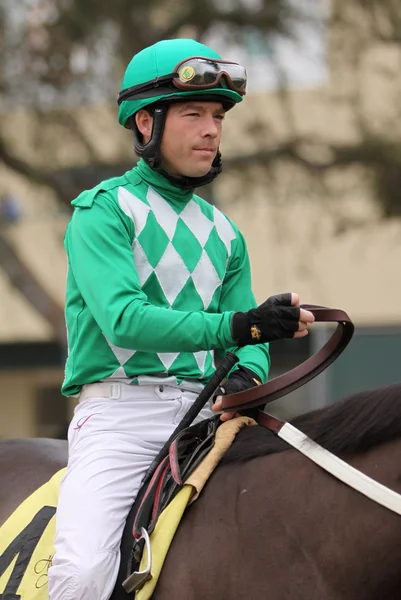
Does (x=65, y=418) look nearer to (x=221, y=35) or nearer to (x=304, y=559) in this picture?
(x=221, y=35)

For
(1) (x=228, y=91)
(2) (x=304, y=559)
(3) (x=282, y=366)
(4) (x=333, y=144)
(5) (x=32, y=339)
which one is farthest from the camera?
(5) (x=32, y=339)

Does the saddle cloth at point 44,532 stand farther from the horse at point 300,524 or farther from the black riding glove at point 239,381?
the black riding glove at point 239,381

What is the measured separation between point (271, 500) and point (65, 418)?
17134mm

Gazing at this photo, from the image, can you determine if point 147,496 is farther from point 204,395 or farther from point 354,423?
point 354,423

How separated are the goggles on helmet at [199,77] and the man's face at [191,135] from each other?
8 centimetres

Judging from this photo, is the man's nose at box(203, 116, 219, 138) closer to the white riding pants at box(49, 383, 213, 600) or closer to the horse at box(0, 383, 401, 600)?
the white riding pants at box(49, 383, 213, 600)

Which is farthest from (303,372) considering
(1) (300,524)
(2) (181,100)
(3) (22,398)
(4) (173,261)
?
(3) (22,398)

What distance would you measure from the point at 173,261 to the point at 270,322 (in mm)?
544

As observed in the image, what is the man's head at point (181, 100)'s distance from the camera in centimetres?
328

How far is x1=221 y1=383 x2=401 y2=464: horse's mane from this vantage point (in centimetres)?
280

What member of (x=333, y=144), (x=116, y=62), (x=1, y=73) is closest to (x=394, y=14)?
(x=333, y=144)

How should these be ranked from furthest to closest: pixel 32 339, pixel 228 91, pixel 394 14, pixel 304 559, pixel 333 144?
1. pixel 32 339
2. pixel 333 144
3. pixel 394 14
4. pixel 228 91
5. pixel 304 559

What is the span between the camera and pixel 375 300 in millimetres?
18906

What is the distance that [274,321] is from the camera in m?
2.91
